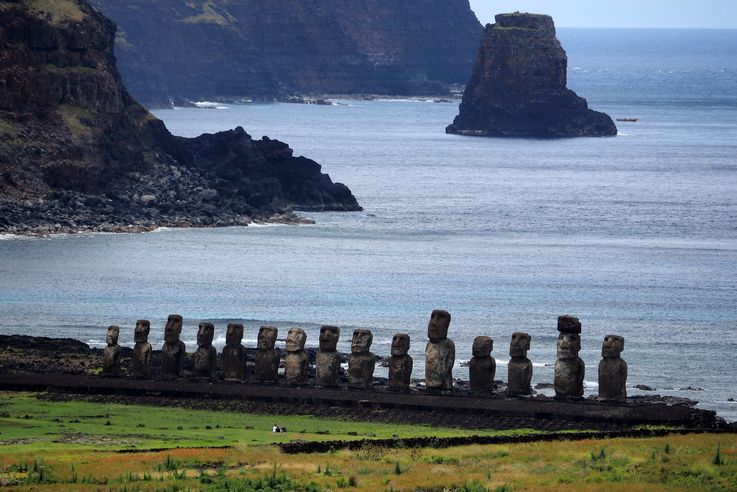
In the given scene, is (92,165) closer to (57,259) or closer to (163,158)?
(163,158)

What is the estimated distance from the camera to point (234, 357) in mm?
53281

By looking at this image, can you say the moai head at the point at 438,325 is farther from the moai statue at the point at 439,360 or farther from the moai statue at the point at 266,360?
the moai statue at the point at 266,360

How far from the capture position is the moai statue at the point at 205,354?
53.6 m

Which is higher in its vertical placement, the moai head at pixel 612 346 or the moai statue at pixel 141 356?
the moai head at pixel 612 346

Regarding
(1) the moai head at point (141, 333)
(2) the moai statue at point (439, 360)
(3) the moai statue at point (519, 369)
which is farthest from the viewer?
(1) the moai head at point (141, 333)

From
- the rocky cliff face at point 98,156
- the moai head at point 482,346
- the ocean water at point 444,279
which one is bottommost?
the ocean water at point 444,279

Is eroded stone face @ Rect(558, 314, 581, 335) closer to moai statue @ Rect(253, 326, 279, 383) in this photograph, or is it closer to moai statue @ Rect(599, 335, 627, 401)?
moai statue @ Rect(599, 335, 627, 401)

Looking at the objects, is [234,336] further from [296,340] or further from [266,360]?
[296,340]

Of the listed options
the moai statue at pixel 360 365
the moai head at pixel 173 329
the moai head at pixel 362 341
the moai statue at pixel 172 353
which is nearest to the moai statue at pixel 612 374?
the moai head at pixel 362 341

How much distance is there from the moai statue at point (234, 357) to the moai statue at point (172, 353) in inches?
54.8

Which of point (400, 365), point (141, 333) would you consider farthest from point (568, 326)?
point (141, 333)

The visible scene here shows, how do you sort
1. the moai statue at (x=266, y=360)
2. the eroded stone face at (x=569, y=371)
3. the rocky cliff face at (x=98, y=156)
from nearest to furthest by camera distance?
the eroded stone face at (x=569, y=371) < the moai statue at (x=266, y=360) < the rocky cliff face at (x=98, y=156)

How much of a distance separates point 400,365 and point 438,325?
1.91 meters

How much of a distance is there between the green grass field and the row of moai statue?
12.8ft
